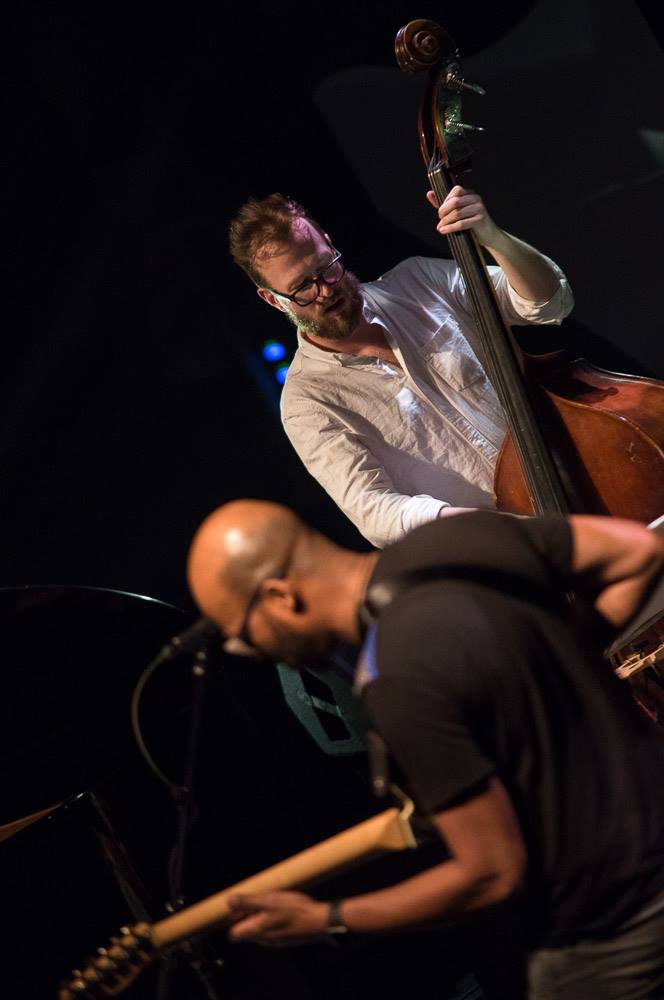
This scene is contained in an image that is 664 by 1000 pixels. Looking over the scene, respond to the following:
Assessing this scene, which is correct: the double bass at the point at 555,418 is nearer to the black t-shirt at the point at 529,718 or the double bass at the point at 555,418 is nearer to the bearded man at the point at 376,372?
the bearded man at the point at 376,372

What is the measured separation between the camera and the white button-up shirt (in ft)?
9.67

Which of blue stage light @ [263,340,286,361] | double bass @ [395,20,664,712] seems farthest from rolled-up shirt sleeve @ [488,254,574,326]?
blue stage light @ [263,340,286,361]

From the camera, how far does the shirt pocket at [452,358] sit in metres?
2.95

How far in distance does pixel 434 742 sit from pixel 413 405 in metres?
1.80

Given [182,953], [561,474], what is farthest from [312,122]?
[182,953]

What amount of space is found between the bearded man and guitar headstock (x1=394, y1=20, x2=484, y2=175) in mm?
443

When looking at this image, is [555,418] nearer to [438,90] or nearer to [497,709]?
[438,90]

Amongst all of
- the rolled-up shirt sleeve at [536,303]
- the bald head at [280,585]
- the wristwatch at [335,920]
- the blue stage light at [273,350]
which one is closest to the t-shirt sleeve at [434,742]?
the bald head at [280,585]

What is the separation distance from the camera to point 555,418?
8.04 ft

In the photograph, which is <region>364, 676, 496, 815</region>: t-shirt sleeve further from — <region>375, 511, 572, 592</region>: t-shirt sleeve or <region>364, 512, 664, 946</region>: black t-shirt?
<region>375, 511, 572, 592</region>: t-shirt sleeve

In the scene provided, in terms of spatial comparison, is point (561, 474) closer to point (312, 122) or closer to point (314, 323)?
point (314, 323)

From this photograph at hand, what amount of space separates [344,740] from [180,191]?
2150 mm

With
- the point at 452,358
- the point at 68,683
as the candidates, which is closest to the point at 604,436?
the point at 452,358

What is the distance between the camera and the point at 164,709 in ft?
8.46
